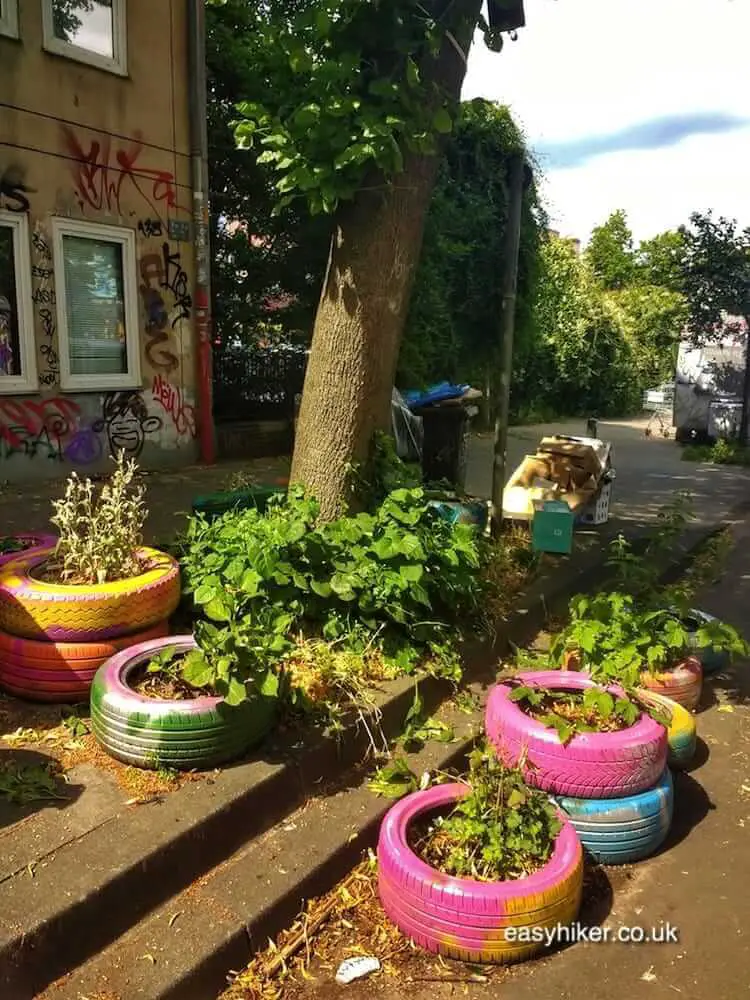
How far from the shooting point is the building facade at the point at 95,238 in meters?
8.30

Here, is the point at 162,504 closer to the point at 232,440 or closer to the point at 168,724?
the point at 232,440

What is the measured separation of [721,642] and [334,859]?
2.35m

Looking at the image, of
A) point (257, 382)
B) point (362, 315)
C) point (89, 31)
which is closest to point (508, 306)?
point (362, 315)

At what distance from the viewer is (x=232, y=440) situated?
36.1ft

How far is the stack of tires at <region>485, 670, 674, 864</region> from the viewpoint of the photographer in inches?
121

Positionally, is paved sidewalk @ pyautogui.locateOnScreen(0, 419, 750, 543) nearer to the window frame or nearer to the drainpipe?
the drainpipe

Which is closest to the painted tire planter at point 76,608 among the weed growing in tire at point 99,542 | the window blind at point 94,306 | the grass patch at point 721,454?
the weed growing in tire at point 99,542

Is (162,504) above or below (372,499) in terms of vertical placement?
below

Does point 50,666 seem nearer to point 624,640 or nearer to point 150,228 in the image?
point 624,640

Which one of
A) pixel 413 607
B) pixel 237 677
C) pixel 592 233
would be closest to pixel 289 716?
pixel 237 677

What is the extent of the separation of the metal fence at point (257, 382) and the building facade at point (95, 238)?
1610 millimetres

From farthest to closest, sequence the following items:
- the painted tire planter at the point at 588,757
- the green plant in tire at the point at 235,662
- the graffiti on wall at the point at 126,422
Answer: the graffiti on wall at the point at 126,422 → the painted tire planter at the point at 588,757 → the green plant in tire at the point at 235,662

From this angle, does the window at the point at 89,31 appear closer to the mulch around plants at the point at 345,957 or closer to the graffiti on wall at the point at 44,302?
the graffiti on wall at the point at 44,302

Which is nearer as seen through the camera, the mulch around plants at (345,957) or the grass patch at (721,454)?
the mulch around plants at (345,957)
